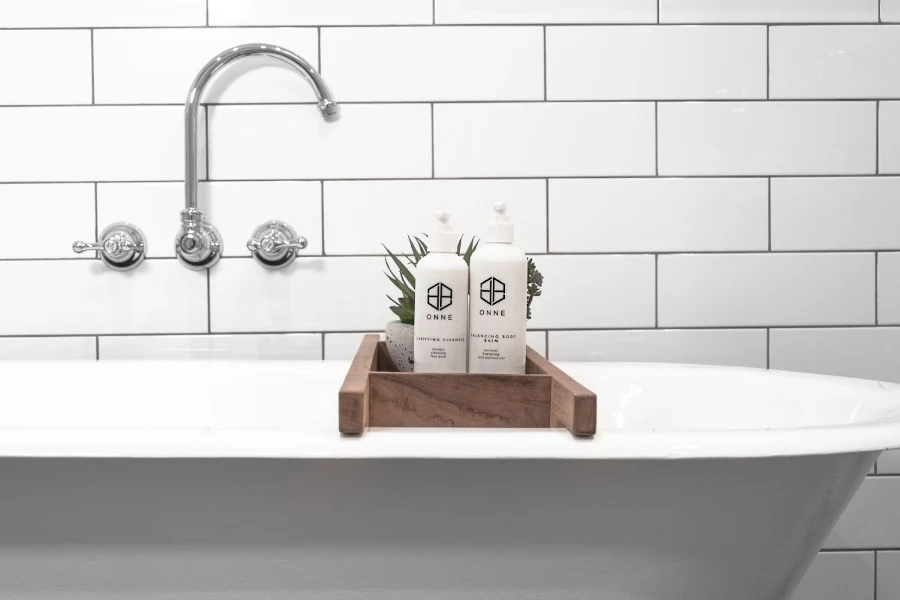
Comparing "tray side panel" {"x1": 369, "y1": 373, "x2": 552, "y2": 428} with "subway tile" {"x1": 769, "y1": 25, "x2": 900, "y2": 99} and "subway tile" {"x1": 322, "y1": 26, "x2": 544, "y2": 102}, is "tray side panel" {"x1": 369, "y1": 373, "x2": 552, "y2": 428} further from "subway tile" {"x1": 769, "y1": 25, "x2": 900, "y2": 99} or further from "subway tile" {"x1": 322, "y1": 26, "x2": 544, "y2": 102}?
"subway tile" {"x1": 769, "y1": 25, "x2": 900, "y2": 99}

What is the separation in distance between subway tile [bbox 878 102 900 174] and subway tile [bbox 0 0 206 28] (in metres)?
1.23

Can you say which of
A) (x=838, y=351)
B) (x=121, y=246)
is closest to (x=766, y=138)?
(x=838, y=351)

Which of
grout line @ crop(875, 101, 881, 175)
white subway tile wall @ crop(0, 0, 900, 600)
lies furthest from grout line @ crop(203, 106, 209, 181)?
grout line @ crop(875, 101, 881, 175)

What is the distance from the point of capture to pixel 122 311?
1225mm

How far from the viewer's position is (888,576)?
1224 mm

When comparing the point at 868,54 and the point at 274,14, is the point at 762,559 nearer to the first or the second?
the point at 868,54

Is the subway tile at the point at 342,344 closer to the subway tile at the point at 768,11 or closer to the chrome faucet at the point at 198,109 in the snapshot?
the chrome faucet at the point at 198,109

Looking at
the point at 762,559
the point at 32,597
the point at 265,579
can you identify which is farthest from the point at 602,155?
the point at 32,597

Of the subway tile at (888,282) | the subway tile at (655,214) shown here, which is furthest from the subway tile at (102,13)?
the subway tile at (888,282)

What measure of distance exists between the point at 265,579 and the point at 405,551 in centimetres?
14

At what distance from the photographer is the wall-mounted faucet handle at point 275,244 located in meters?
1.18

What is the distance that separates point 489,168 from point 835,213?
63cm

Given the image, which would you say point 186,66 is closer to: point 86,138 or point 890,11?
point 86,138

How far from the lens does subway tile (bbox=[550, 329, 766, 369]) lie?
48.6 inches
